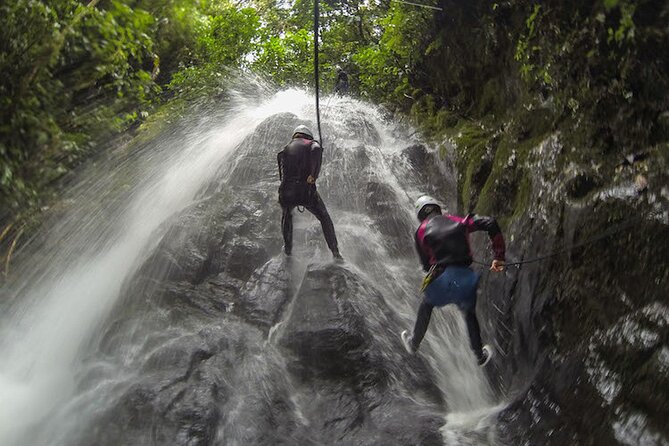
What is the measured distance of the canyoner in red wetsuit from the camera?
17.7 feet

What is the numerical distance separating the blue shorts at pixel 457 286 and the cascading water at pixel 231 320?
53.6 inches

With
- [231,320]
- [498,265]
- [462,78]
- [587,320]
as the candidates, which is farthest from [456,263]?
[462,78]

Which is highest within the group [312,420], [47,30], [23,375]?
[47,30]

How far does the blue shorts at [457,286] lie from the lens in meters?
5.37

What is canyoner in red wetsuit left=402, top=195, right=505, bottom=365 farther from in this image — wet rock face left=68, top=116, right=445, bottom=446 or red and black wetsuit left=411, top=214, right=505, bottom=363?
wet rock face left=68, top=116, right=445, bottom=446

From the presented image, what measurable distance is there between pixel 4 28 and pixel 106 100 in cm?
A: 143

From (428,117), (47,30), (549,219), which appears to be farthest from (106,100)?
(428,117)

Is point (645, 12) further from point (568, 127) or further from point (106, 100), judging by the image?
point (106, 100)

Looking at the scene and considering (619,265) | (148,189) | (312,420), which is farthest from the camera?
(148,189)

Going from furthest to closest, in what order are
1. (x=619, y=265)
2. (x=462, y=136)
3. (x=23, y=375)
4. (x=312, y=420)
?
(x=462, y=136) < (x=23, y=375) < (x=312, y=420) < (x=619, y=265)

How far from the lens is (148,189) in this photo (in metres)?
12.2

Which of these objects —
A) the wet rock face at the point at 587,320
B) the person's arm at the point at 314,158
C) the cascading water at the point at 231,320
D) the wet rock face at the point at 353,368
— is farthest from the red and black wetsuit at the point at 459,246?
the person's arm at the point at 314,158

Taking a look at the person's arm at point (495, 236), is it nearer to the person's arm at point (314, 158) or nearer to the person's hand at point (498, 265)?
the person's hand at point (498, 265)

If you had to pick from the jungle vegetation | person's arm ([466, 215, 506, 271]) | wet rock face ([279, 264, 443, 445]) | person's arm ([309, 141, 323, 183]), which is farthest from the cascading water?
person's arm ([466, 215, 506, 271])
